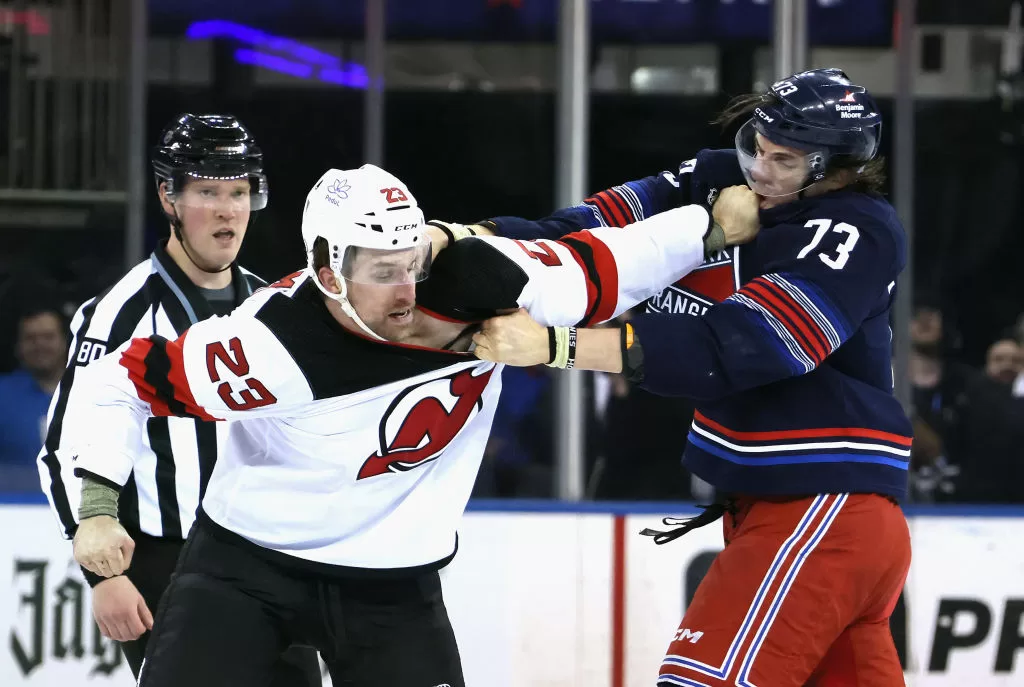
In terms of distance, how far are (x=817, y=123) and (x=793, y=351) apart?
0.40 meters

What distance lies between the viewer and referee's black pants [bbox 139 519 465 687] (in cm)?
238

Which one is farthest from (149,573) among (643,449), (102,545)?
(643,449)

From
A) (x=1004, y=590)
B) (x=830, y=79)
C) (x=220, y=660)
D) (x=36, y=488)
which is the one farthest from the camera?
(x=36, y=488)

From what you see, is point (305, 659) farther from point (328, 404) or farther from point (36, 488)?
point (36, 488)

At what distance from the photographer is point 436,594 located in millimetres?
Result: 2545

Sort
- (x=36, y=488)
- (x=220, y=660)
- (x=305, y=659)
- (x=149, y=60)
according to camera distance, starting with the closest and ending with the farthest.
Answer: (x=220, y=660) < (x=305, y=659) < (x=36, y=488) < (x=149, y=60)

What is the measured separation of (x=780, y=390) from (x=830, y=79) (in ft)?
1.76

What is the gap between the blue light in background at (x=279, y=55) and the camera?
5141 mm

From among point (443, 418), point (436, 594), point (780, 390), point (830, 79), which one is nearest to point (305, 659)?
point (436, 594)

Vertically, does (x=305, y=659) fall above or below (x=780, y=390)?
below

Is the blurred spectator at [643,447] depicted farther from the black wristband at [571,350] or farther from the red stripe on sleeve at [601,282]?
the black wristband at [571,350]

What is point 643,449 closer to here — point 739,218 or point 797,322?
point 739,218

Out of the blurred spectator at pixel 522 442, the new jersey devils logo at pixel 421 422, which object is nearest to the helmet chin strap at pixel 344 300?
the new jersey devils logo at pixel 421 422

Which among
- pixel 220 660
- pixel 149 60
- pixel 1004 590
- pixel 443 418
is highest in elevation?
pixel 149 60
